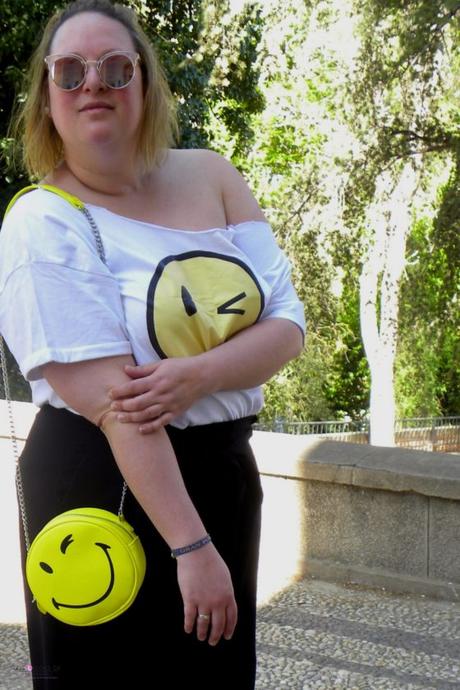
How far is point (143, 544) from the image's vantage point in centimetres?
162

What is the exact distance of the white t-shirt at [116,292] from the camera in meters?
1.52

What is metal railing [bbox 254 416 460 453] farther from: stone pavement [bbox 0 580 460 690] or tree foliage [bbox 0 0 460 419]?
stone pavement [bbox 0 580 460 690]

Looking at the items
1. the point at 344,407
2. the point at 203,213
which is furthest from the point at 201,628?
the point at 344,407

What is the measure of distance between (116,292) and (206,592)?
1.68ft

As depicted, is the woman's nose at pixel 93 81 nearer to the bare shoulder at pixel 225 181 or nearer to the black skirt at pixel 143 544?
the bare shoulder at pixel 225 181

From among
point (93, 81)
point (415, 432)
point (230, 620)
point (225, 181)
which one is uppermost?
point (93, 81)

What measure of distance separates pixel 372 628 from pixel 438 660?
407 mm

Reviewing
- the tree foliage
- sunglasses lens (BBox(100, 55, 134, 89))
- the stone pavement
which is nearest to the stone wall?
the stone pavement

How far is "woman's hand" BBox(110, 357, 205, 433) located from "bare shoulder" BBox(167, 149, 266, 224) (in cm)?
41

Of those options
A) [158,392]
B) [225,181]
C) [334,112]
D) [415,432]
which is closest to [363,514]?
[225,181]

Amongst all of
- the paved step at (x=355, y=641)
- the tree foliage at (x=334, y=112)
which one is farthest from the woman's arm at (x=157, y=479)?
the tree foliage at (x=334, y=112)

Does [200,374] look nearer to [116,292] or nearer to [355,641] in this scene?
[116,292]

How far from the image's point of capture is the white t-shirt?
1.52m

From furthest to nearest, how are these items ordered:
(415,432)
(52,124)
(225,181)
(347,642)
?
1. (415,432)
2. (347,642)
3. (225,181)
4. (52,124)
